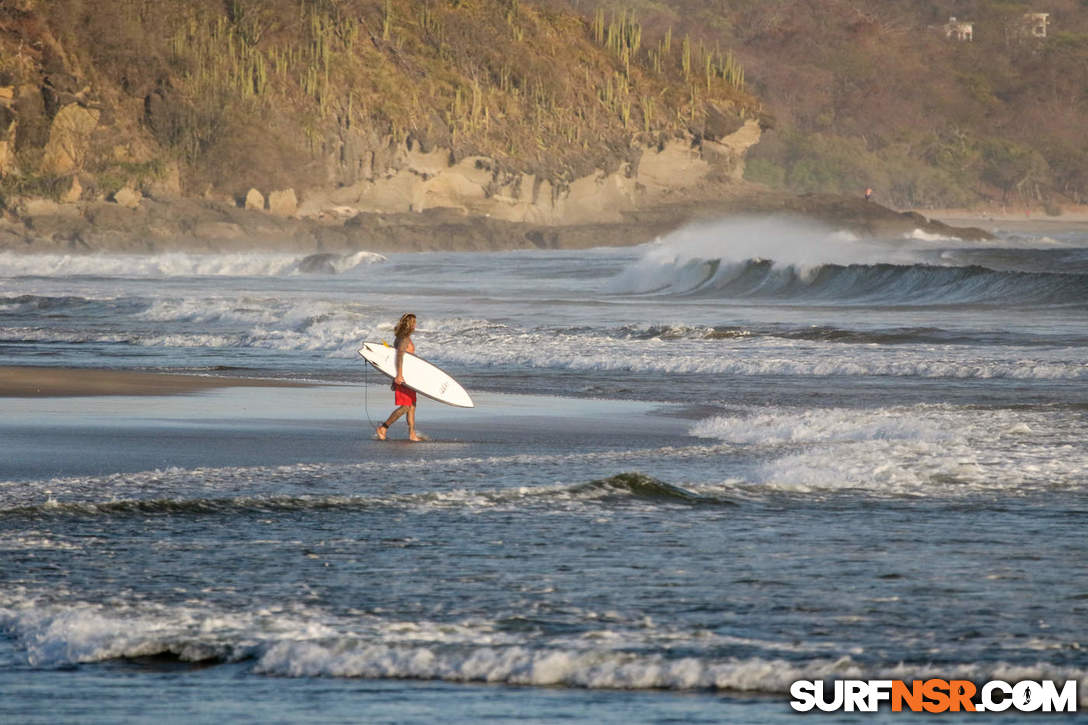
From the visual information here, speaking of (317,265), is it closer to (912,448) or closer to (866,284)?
(866,284)

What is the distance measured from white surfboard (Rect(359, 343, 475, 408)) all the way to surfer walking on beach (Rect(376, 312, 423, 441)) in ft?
0.89

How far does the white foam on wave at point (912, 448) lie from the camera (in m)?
9.21

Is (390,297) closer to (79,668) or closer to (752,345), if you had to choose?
(752,345)

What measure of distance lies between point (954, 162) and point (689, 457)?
192 meters

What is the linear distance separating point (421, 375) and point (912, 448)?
4278 millimetres

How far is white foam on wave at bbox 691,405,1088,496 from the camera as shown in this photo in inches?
363

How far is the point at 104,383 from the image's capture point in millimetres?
16453

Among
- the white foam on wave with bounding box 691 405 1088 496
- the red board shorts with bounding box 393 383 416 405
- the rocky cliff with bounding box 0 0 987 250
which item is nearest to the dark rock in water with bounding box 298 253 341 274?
the rocky cliff with bounding box 0 0 987 250

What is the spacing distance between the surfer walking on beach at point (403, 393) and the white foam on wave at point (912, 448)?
212 cm

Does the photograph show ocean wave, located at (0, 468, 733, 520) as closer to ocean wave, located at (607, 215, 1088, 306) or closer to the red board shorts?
the red board shorts

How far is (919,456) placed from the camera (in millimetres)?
10141

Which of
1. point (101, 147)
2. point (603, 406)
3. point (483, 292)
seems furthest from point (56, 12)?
point (603, 406)

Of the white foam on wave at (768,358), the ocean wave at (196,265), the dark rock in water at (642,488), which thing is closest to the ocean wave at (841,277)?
the white foam on wave at (768,358)

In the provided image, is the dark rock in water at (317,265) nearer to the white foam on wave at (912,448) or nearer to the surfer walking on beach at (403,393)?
the surfer walking on beach at (403,393)
